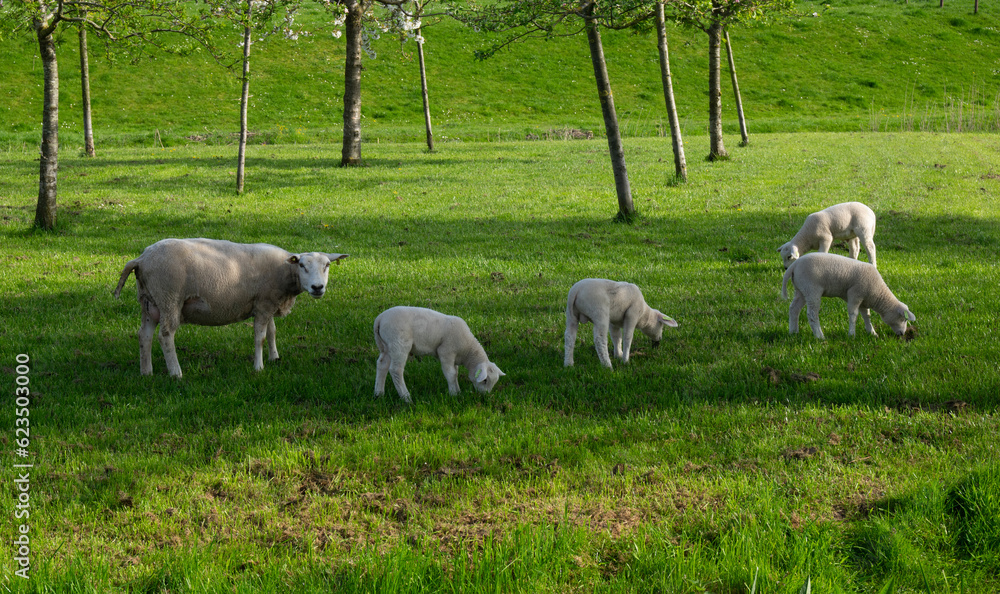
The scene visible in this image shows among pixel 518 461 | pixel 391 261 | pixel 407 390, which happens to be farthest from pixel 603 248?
pixel 518 461

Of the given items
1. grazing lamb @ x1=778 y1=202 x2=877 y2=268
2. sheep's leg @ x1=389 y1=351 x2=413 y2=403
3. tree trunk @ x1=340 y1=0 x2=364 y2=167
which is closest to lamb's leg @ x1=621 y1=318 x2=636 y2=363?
sheep's leg @ x1=389 y1=351 x2=413 y2=403

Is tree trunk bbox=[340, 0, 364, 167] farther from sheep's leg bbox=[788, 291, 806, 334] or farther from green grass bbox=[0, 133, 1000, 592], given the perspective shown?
sheep's leg bbox=[788, 291, 806, 334]

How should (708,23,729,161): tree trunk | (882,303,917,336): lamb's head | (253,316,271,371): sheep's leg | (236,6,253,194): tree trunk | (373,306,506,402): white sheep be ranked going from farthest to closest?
(708,23,729,161): tree trunk
(236,6,253,194): tree trunk
(882,303,917,336): lamb's head
(253,316,271,371): sheep's leg
(373,306,506,402): white sheep

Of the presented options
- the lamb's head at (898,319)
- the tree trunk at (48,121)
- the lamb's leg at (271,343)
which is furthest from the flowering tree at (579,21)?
the lamb's leg at (271,343)

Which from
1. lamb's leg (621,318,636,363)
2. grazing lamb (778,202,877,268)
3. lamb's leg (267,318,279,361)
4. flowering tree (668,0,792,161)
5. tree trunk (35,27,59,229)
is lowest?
lamb's leg (267,318,279,361)

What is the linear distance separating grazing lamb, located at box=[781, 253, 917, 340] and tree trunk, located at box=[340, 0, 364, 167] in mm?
20760

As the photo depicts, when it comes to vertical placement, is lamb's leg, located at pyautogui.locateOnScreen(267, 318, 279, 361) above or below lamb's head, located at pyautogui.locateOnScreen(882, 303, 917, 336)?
below

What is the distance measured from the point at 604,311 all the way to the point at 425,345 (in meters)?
1.83

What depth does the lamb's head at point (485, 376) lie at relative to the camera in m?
6.52

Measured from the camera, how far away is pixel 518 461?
529cm

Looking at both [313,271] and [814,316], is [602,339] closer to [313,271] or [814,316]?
[814,316]

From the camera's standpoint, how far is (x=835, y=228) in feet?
37.6

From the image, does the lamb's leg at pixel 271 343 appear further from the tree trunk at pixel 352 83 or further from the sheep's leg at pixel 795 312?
the tree trunk at pixel 352 83

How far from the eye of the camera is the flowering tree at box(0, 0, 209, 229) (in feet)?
44.1
